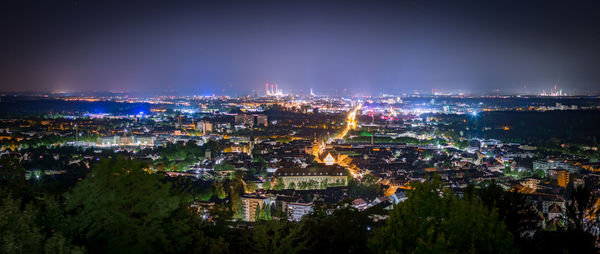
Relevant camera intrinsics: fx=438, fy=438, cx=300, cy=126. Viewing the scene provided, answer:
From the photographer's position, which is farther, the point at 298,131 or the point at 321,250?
the point at 298,131

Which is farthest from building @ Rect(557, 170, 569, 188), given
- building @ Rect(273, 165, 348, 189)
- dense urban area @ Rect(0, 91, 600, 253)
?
building @ Rect(273, 165, 348, 189)

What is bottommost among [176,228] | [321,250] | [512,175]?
[512,175]

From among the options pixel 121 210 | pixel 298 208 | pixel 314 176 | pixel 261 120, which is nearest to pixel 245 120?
pixel 261 120

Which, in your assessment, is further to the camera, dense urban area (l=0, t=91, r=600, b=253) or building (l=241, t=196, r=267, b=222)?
building (l=241, t=196, r=267, b=222)

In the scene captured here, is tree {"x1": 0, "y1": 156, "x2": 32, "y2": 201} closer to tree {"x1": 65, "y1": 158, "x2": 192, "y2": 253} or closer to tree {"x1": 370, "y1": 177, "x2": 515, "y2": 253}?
tree {"x1": 65, "y1": 158, "x2": 192, "y2": 253}

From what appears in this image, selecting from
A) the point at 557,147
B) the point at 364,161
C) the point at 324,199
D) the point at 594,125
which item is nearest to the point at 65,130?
the point at 364,161

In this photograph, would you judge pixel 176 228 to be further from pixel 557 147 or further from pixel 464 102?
pixel 464 102

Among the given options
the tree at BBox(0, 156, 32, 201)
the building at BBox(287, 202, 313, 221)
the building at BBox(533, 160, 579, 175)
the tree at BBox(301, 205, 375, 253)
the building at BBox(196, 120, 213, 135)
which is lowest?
the building at BBox(533, 160, 579, 175)
